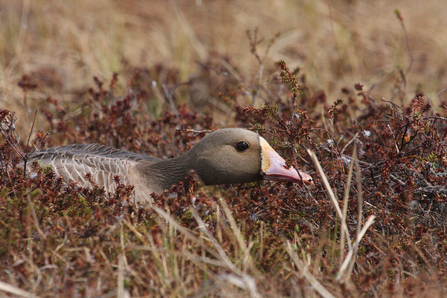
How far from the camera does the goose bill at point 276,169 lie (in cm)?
481

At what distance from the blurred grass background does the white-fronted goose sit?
333 cm

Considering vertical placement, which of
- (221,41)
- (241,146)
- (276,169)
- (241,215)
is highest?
(221,41)

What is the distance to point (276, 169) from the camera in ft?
16.1

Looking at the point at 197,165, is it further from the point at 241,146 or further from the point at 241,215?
the point at 241,215

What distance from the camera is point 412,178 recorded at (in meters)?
4.49

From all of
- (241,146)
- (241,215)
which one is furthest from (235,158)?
(241,215)

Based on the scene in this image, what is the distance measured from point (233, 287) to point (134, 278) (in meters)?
0.69

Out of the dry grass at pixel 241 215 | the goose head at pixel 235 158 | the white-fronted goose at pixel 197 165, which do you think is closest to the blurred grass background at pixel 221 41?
the dry grass at pixel 241 215

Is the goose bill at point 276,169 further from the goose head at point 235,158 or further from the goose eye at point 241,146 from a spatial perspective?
the goose eye at point 241,146

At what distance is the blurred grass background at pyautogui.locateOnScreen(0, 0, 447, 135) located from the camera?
9.34 m

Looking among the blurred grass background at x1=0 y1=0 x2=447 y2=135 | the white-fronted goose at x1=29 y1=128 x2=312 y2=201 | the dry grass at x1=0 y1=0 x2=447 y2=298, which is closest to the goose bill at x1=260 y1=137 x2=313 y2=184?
the white-fronted goose at x1=29 y1=128 x2=312 y2=201

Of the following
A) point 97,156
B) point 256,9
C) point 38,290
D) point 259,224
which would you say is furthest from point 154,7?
point 38,290

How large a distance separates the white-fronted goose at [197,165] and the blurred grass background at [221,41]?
10.9ft

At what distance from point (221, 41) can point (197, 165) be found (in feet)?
21.0
